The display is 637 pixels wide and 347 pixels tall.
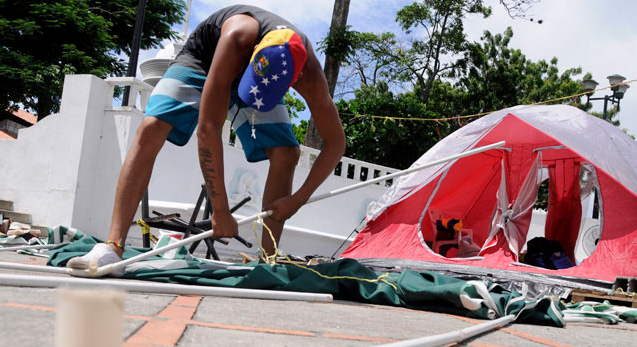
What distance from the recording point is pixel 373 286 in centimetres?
217

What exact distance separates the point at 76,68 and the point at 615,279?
587 inches

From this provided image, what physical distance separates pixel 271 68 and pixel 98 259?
0.92 meters

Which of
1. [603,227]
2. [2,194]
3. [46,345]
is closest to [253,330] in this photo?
[46,345]

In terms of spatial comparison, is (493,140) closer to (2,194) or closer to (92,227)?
(92,227)

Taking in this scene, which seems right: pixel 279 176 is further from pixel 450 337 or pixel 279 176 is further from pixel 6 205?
pixel 6 205

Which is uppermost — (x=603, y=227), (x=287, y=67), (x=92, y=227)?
(x=287, y=67)

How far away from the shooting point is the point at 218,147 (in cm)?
198

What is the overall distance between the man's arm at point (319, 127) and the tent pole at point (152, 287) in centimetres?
57

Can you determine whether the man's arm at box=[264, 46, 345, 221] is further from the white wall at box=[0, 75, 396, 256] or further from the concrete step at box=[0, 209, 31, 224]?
the concrete step at box=[0, 209, 31, 224]

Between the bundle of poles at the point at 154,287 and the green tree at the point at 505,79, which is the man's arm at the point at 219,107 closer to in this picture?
the bundle of poles at the point at 154,287

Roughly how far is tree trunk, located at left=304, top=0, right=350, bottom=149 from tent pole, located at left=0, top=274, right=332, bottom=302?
22.2 ft

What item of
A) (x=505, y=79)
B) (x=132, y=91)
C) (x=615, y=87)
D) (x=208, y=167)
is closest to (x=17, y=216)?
(x=132, y=91)

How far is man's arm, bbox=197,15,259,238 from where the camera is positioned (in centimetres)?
193

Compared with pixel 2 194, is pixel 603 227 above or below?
above
